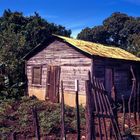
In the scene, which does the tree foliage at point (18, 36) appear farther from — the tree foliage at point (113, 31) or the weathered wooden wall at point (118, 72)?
the tree foliage at point (113, 31)

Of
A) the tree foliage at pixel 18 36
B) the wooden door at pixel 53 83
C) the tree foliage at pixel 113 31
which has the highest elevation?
the tree foliage at pixel 113 31

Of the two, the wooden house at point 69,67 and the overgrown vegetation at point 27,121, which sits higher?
the wooden house at point 69,67

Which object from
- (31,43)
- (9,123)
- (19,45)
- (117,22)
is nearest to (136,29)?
(117,22)

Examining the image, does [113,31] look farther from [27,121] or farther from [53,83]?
[27,121]

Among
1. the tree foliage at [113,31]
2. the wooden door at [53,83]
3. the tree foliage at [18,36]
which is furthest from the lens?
the tree foliage at [113,31]

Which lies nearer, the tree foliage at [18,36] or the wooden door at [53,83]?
the wooden door at [53,83]

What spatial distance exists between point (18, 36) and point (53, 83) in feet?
28.6

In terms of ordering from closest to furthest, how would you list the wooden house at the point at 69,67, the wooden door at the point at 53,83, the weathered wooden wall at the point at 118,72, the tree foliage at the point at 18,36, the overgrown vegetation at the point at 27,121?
the overgrown vegetation at the point at 27,121 → the wooden house at the point at 69,67 → the weathered wooden wall at the point at 118,72 → the wooden door at the point at 53,83 → the tree foliage at the point at 18,36

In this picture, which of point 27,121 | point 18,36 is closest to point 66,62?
point 27,121

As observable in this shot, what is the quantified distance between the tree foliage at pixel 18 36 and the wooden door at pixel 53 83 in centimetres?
305

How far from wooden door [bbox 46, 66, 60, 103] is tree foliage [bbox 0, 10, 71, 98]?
3.05 metres

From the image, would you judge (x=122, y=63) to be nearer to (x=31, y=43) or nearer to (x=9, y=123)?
(x=9, y=123)

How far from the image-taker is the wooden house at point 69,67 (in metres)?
18.1

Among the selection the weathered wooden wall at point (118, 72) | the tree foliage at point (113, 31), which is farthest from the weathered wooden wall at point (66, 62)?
the tree foliage at point (113, 31)
